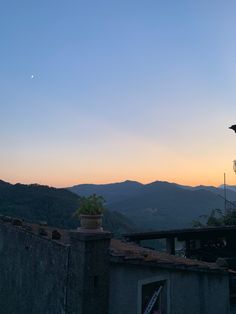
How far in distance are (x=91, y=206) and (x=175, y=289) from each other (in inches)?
162

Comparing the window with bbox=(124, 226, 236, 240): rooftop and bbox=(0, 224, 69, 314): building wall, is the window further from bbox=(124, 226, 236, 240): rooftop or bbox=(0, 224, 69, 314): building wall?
bbox=(124, 226, 236, 240): rooftop

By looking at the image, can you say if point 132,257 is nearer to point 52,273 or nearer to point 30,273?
point 52,273

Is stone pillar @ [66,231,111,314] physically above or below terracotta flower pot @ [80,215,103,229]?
below

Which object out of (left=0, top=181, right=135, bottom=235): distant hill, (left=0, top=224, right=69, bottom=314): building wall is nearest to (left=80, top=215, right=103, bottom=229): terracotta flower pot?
(left=0, top=224, right=69, bottom=314): building wall

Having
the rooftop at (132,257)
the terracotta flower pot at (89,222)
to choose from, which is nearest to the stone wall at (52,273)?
the rooftop at (132,257)

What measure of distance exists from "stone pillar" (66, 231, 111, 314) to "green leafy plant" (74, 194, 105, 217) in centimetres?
52

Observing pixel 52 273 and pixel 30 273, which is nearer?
pixel 52 273

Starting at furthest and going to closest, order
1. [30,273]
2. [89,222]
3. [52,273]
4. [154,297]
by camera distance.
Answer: [30,273] → [154,297] → [52,273] → [89,222]

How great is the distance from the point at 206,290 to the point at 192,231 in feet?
17.6

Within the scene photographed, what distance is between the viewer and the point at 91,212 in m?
9.28

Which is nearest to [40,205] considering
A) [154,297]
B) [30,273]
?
[30,273]

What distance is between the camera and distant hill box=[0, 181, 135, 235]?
74994mm

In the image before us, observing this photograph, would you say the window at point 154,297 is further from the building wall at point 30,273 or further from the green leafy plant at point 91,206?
the green leafy plant at point 91,206

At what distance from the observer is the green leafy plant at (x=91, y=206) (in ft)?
30.6
